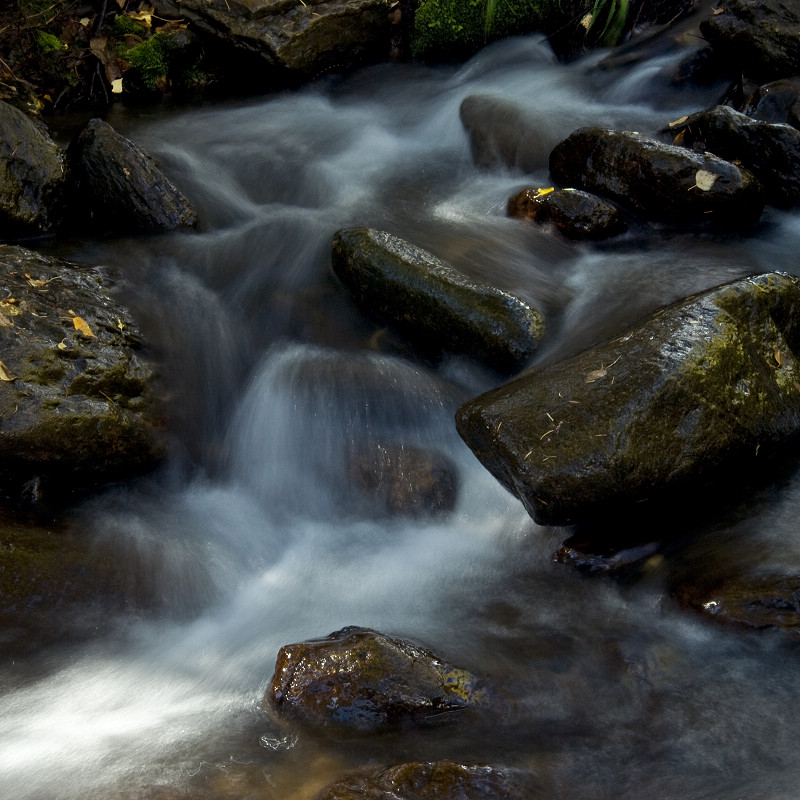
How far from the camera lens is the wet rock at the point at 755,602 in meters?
2.95

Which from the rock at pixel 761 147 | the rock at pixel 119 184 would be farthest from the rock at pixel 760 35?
the rock at pixel 119 184

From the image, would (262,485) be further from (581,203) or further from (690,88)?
(690,88)

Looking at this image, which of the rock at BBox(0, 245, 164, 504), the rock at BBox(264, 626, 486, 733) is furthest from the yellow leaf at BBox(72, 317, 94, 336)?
the rock at BBox(264, 626, 486, 733)

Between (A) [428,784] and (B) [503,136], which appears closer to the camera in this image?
(A) [428,784]

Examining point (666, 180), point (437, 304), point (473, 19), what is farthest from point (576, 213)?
point (473, 19)

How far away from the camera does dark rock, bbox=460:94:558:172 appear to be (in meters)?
6.31

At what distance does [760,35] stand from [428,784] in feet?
20.8

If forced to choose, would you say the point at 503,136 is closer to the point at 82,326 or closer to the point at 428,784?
the point at 82,326

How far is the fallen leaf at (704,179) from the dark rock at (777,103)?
3.52 feet

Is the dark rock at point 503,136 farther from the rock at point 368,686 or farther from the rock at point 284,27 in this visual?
the rock at point 368,686

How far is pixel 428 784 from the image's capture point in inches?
93.7

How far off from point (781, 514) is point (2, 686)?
129 inches

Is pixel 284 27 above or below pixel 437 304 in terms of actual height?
above

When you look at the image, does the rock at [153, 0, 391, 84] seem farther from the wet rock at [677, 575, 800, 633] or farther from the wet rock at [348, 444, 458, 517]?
the wet rock at [677, 575, 800, 633]
